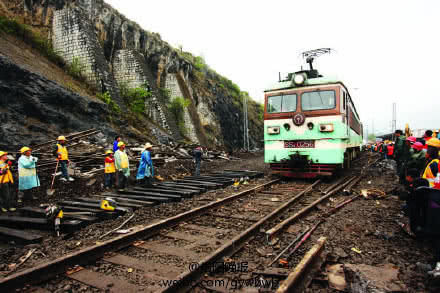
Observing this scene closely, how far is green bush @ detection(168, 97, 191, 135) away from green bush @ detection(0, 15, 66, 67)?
33.2ft

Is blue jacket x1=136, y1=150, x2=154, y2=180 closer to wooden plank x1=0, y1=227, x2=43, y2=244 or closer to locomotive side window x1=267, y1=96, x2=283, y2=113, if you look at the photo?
wooden plank x1=0, y1=227, x2=43, y2=244

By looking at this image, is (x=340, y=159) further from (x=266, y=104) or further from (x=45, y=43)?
(x=45, y=43)

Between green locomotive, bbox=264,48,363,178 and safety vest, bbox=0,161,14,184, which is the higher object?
green locomotive, bbox=264,48,363,178

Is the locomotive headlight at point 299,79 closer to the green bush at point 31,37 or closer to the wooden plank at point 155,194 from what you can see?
the wooden plank at point 155,194

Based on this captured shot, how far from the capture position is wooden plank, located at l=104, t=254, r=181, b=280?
9.66 ft

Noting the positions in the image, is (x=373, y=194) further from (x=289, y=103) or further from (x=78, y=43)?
(x=78, y=43)

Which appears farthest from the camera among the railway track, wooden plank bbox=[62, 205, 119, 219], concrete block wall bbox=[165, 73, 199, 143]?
concrete block wall bbox=[165, 73, 199, 143]

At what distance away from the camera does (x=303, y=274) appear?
276 centimetres

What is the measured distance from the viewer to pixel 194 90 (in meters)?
29.1

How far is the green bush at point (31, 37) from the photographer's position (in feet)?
48.2

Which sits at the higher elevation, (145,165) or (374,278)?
(145,165)

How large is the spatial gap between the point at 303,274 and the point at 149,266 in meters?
1.83

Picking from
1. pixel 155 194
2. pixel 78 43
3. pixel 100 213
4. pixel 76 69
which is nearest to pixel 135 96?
pixel 76 69

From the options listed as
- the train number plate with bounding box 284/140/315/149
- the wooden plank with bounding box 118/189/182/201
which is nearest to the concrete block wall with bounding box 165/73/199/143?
the train number plate with bounding box 284/140/315/149
